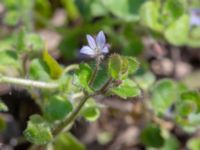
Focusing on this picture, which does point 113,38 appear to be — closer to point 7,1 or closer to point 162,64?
point 162,64

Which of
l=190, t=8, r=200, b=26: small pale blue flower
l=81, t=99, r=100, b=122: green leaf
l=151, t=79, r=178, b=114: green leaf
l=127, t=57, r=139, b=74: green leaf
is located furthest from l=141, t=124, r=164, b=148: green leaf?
l=127, t=57, r=139, b=74: green leaf

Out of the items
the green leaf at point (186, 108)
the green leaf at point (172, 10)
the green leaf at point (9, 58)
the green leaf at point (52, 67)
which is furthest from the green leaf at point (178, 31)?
the green leaf at point (9, 58)

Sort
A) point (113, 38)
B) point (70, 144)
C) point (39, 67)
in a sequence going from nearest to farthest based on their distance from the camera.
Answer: point (39, 67)
point (70, 144)
point (113, 38)

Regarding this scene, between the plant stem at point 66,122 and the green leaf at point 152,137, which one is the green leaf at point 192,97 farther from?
the plant stem at point 66,122

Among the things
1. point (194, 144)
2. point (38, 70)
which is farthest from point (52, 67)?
point (194, 144)

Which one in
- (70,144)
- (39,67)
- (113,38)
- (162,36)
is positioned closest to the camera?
(39,67)

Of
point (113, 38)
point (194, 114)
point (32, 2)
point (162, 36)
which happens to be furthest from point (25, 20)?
point (194, 114)

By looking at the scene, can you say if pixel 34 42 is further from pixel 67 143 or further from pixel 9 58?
pixel 67 143
